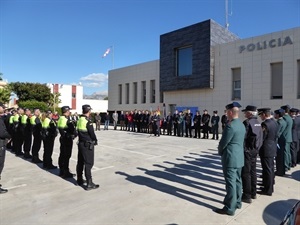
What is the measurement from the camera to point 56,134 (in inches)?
302

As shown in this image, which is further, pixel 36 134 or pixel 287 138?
pixel 36 134

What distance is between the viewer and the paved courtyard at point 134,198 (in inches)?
160

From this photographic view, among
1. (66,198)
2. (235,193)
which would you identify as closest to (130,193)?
(66,198)

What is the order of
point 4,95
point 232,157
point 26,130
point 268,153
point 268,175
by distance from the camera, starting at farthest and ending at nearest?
point 4,95 → point 26,130 → point 268,153 → point 268,175 → point 232,157

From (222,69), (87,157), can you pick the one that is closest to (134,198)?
(87,157)

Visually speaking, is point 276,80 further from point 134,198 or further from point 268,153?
point 134,198

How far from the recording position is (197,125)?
16.6 m

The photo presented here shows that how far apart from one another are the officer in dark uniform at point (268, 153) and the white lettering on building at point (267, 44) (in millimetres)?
14983

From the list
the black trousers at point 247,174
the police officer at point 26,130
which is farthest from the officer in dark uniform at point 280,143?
the police officer at point 26,130

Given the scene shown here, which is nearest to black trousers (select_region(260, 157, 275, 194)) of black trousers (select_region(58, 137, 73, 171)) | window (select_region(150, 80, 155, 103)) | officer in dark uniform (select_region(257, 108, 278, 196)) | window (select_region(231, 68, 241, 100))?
officer in dark uniform (select_region(257, 108, 278, 196))

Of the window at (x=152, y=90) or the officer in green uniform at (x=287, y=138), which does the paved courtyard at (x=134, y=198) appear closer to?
the officer in green uniform at (x=287, y=138)

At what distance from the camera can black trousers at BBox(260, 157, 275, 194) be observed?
526 cm

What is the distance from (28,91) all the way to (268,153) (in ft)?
143

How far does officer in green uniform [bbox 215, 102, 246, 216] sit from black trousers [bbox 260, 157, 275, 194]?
1.33 m
